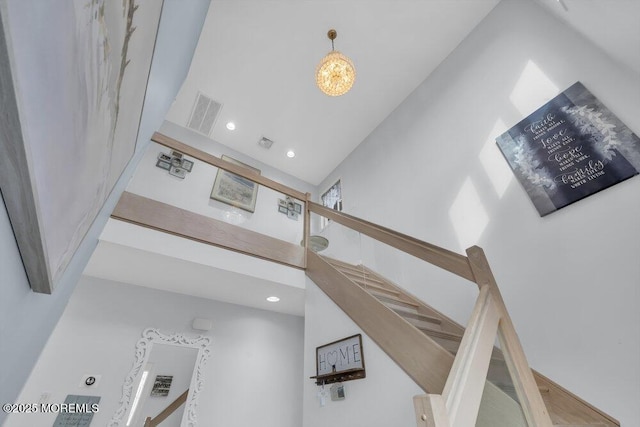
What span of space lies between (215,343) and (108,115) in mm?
3583

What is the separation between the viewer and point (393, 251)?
3580mm

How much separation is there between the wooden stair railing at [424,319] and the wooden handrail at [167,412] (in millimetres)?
1921

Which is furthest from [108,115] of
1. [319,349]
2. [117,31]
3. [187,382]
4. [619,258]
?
[187,382]

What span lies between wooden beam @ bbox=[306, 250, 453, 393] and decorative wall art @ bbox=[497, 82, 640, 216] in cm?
175

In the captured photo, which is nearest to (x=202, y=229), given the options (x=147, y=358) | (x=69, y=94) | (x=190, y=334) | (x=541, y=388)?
(x=190, y=334)

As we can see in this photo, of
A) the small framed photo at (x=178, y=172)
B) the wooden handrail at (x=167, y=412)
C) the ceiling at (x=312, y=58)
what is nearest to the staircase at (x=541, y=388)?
the small framed photo at (x=178, y=172)

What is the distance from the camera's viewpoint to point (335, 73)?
3441 millimetres

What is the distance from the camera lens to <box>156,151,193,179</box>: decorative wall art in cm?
312

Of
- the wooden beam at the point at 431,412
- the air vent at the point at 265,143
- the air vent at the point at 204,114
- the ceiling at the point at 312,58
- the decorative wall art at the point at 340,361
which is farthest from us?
the air vent at the point at 265,143

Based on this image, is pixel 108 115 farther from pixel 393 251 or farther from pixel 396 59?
pixel 396 59

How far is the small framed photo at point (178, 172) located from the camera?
3.15 metres

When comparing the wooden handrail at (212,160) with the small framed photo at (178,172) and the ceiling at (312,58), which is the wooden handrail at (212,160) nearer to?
the small framed photo at (178,172)

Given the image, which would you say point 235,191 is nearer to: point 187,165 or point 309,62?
point 187,165

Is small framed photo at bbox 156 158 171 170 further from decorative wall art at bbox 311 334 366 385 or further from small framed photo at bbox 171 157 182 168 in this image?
decorative wall art at bbox 311 334 366 385
